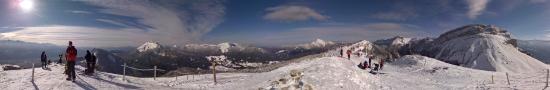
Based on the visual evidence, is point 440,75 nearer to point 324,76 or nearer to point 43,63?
point 324,76

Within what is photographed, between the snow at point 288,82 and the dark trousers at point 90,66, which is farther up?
the dark trousers at point 90,66

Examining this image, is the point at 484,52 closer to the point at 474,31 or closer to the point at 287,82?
the point at 474,31

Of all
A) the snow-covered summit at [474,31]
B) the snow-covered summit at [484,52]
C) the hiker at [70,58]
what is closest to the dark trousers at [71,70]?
the hiker at [70,58]

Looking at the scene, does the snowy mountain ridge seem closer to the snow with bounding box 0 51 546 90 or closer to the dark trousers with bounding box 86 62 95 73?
the snow with bounding box 0 51 546 90

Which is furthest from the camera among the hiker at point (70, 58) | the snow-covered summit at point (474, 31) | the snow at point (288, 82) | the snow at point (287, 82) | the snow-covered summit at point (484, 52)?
the snow-covered summit at point (474, 31)

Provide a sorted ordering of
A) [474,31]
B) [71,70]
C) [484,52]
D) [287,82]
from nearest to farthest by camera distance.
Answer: [287,82], [71,70], [484,52], [474,31]

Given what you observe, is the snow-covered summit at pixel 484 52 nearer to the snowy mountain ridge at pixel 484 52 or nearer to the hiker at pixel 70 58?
the snowy mountain ridge at pixel 484 52

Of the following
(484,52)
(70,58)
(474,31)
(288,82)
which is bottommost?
(288,82)

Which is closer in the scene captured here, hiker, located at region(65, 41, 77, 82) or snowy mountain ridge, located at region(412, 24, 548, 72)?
hiker, located at region(65, 41, 77, 82)

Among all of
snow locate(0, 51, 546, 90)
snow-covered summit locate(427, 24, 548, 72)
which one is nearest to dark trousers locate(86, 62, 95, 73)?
snow locate(0, 51, 546, 90)

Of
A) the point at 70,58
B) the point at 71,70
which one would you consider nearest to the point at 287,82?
the point at 71,70

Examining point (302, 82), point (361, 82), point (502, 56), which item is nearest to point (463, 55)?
point (502, 56)
